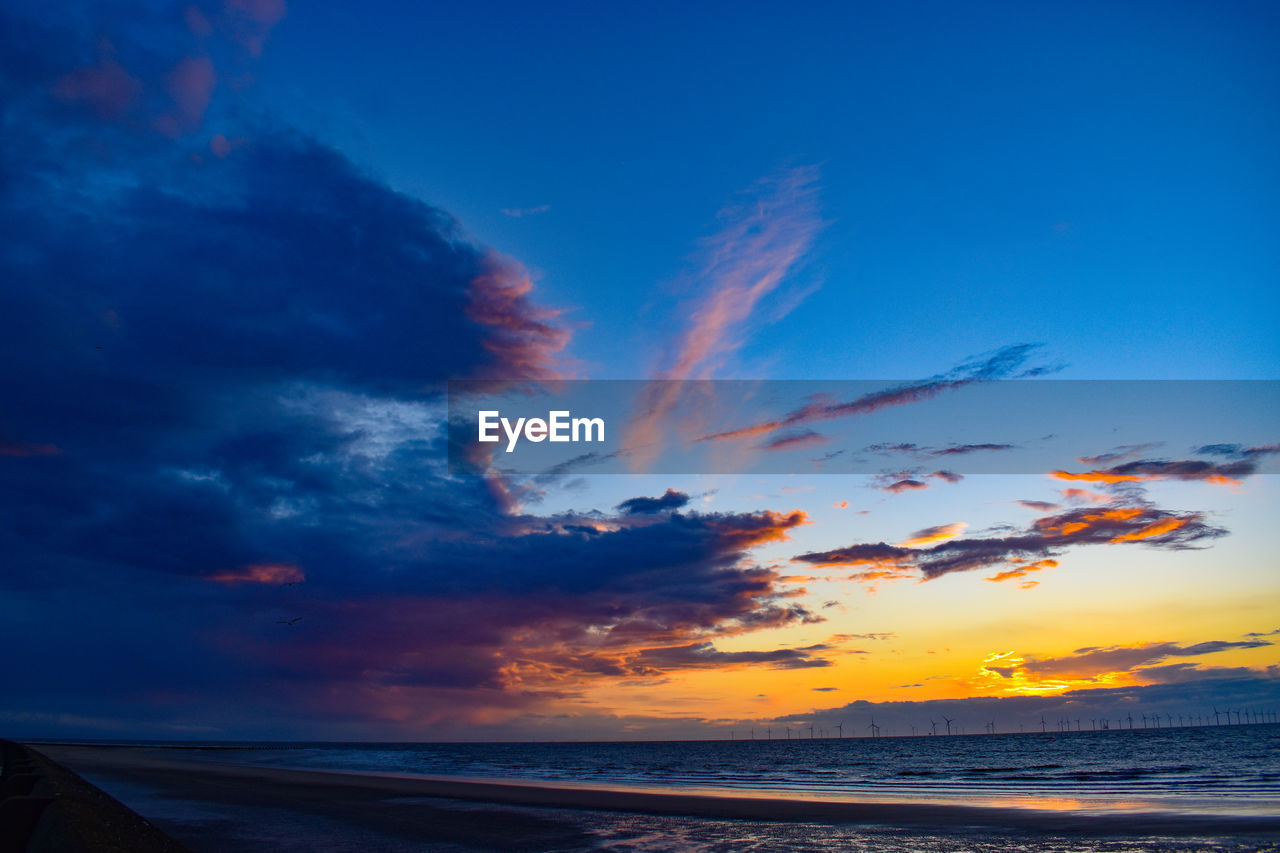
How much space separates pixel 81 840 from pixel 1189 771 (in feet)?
Result: 270

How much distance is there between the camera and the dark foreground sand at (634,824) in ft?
68.1

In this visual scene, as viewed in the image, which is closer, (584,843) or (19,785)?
(19,785)

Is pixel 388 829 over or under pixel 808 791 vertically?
over

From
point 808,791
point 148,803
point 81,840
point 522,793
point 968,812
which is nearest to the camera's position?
point 81,840

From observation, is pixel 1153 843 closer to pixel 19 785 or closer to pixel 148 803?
pixel 19 785

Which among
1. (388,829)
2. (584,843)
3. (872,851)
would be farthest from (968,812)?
(388,829)

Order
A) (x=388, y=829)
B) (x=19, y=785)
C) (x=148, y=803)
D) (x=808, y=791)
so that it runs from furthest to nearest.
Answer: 1. (x=808, y=791)
2. (x=148, y=803)
3. (x=388, y=829)
4. (x=19, y=785)

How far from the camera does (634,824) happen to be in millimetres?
26125

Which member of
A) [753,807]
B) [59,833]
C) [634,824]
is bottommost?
[753,807]

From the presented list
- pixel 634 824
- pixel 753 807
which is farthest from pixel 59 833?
pixel 753 807

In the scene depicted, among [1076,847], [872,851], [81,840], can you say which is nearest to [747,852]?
[872,851]

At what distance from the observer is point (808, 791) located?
4588 centimetres

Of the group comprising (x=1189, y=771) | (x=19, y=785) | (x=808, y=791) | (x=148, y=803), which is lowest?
(x=1189, y=771)

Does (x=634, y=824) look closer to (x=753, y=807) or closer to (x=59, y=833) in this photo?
(x=753, y=807)
